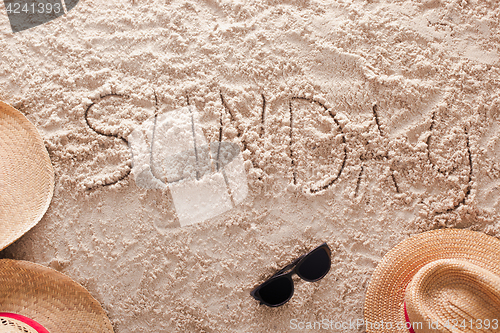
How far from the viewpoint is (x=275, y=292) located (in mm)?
1380

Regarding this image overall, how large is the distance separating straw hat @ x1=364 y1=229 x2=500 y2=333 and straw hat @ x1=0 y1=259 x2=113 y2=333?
1.19 meters

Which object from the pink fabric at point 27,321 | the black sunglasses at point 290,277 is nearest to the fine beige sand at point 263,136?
the black sunglasses at point 290,277

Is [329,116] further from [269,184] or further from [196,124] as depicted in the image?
[196,124]

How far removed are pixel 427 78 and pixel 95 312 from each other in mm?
1880

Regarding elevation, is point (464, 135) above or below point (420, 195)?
above

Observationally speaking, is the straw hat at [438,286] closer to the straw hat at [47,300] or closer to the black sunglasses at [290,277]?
the black sunglasses at [290,277]

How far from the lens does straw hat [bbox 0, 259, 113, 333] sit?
126 centimetres

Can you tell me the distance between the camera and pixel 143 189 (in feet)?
4.89

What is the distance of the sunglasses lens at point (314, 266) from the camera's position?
1.39m

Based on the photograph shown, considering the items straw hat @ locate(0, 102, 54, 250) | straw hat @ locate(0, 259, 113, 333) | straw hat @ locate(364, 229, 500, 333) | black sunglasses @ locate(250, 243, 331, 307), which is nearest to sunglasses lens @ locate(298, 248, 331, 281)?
black sunglasses @ locate(250, 243, 331, 307)

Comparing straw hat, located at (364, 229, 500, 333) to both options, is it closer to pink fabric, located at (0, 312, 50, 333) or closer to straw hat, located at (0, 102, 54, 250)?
pink fabric, located at (0, 312, 50, 333)

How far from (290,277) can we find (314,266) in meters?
0.12

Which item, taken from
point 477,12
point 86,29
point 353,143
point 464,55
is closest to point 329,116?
point 353,143

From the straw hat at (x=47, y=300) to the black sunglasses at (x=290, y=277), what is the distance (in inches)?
27.3
